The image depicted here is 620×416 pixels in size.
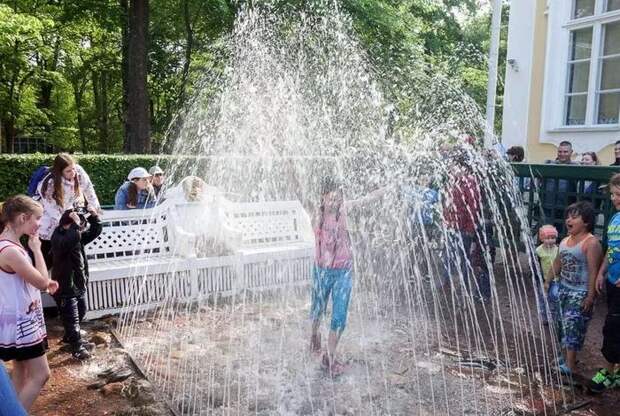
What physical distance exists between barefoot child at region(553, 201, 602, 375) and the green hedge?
304 inches

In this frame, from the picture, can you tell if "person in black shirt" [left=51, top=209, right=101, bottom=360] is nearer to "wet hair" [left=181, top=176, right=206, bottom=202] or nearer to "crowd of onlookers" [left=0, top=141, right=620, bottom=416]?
"crowd of onlookers" [left=0, top=141, right=620, bottom=416]

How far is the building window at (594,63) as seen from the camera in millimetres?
9547

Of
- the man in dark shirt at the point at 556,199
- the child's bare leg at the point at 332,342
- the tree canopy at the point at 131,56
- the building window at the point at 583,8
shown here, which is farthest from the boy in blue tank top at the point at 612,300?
the tree canopy at the point at 131,56

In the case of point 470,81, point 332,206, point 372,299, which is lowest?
point 372,299

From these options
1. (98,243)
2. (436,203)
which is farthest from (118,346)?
(436,203)

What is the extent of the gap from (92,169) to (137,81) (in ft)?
12.5

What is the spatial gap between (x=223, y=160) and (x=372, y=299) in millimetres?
5345

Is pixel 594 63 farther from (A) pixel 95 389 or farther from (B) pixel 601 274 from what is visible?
(A) pixel 95 389

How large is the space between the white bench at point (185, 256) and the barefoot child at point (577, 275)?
3.43m

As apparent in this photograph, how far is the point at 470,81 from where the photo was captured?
23.7 metres

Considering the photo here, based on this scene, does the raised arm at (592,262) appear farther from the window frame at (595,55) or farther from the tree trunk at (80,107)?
the tree trunk at (80,107)

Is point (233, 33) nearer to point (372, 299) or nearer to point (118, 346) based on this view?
point (372, 299)

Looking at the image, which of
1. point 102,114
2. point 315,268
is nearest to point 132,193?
point 315,268

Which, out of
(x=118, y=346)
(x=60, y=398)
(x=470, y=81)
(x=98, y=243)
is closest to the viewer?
(x=60, y=398)
